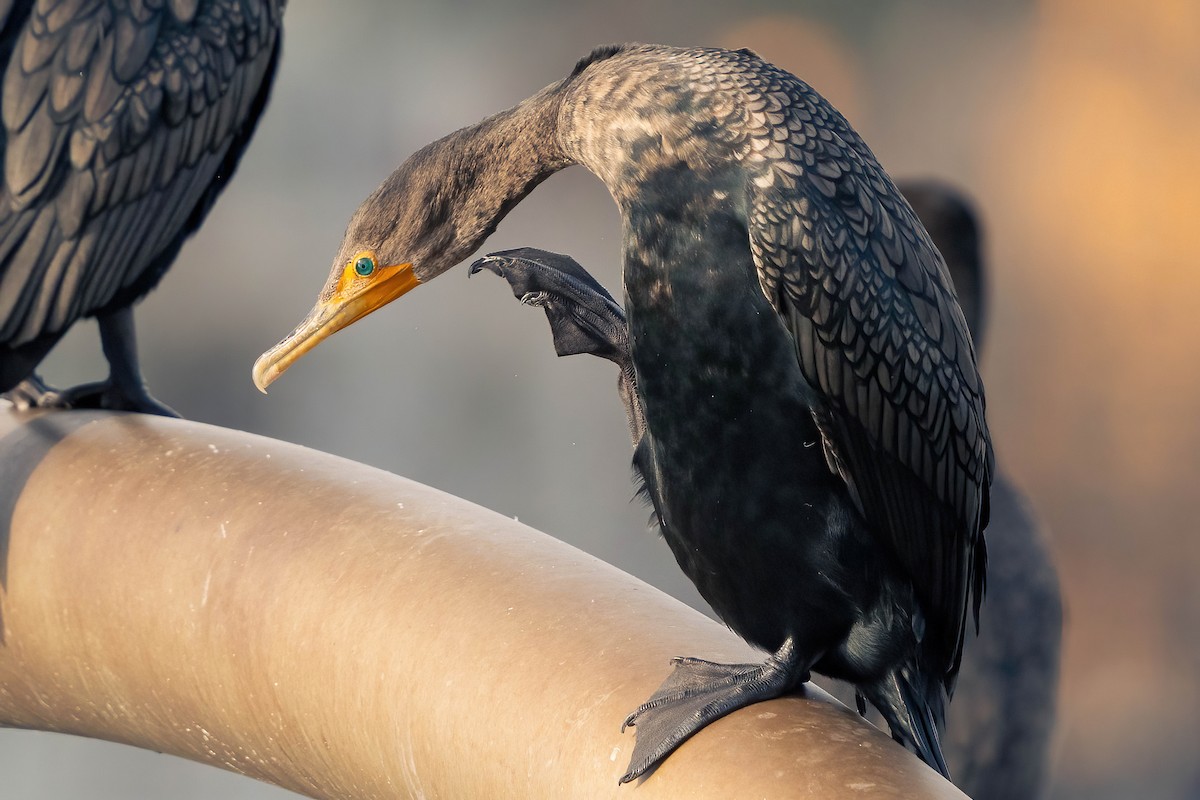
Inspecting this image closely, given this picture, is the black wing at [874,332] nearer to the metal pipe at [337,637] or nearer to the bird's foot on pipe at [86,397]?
the metal pipe at [337,637]

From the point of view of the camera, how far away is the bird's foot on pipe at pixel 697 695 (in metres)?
0.62

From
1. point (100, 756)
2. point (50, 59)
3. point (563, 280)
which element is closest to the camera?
point (563, 280)

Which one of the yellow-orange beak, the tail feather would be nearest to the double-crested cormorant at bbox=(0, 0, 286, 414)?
the yellow-orange beak

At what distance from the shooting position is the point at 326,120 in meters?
3.34

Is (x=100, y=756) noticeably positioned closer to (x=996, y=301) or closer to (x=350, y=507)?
(x=996, y=301)

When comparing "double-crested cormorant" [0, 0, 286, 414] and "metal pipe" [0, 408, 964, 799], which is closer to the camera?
"metal pipe" [0, 408, 964, 799]

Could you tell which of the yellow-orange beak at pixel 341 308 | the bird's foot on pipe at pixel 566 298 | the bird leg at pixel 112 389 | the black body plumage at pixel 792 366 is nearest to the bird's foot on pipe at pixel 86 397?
the bird leg at pixel 112 389

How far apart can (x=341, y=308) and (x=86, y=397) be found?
1.47 ft

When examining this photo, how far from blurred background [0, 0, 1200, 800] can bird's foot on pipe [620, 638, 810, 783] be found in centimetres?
238

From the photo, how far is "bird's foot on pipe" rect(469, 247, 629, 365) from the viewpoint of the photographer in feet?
2.48

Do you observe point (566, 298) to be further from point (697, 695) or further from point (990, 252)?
point (990, 252)

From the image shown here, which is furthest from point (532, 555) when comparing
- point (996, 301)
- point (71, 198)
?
point (996, 301)

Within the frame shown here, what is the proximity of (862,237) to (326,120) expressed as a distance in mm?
2904

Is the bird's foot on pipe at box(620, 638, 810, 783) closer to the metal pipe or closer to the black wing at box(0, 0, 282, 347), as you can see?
the metal pipe
